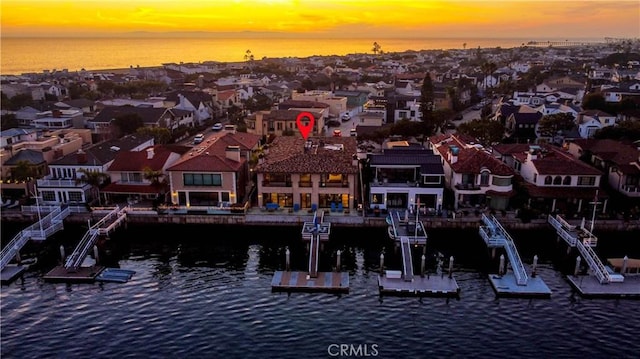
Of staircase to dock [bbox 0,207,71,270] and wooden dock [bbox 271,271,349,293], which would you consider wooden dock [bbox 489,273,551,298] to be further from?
staircase to dock [bbox 0,207,71,270]

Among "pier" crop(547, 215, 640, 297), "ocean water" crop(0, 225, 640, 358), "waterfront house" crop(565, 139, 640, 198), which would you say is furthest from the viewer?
"waterfront house" crop(565, 139, 640, 198)

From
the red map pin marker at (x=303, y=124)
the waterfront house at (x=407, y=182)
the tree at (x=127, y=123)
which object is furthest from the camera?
the tree at (x=127, y=123)

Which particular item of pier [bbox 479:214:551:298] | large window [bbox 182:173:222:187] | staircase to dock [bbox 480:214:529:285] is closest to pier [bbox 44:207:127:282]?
large window [bbox 182:173:222:187]

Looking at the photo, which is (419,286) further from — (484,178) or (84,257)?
(84,257)

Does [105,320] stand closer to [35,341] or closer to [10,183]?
[35,341]

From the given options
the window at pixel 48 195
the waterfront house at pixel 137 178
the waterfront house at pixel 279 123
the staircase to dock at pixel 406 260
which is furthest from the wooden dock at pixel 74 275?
the waterfront house at pixel 279 123

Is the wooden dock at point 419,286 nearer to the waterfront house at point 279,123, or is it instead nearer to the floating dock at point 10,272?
the floating dock at point 10,272
